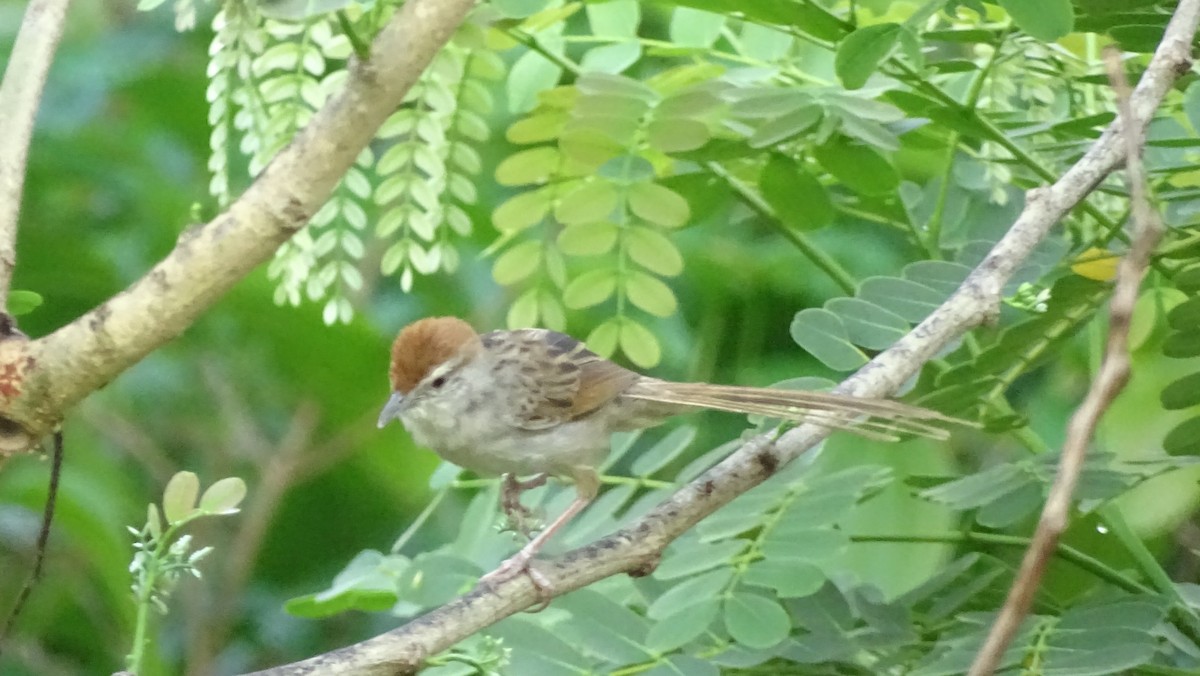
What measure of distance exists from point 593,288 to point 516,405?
20 cm

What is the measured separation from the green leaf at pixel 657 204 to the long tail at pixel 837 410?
0.24m

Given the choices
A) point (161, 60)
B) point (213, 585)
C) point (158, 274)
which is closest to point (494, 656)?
point (158, 274)

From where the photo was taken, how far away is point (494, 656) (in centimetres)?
97

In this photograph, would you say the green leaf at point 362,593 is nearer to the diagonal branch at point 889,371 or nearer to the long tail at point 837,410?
the diagonal branch at point 889,371

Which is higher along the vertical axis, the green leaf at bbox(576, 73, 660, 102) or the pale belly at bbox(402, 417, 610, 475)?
the green leaf at bbox(576, 73, 660, 102)

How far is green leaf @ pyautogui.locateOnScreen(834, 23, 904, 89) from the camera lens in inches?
45.8

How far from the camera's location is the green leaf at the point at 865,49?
1.16 metres

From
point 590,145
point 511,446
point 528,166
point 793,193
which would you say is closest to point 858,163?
point 793,193

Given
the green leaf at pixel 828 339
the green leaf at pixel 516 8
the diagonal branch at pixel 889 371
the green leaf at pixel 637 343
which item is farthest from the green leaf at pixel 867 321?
the green leaf at pixel 516 8

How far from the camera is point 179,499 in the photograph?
2.81 feet

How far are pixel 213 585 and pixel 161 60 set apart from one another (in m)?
1.09

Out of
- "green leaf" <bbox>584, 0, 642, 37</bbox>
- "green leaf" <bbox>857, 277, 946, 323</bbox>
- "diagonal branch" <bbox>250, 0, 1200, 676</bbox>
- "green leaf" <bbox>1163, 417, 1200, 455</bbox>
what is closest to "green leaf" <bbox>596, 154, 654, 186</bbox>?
"green leaf" <bbox>584, 0, 642, 37</bbox>

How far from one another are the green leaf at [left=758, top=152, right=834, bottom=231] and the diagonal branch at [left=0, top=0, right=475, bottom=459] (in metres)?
0.65

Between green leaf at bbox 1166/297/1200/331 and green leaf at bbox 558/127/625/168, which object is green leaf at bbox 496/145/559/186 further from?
green leaf at bbox 1166/297/1200/331
